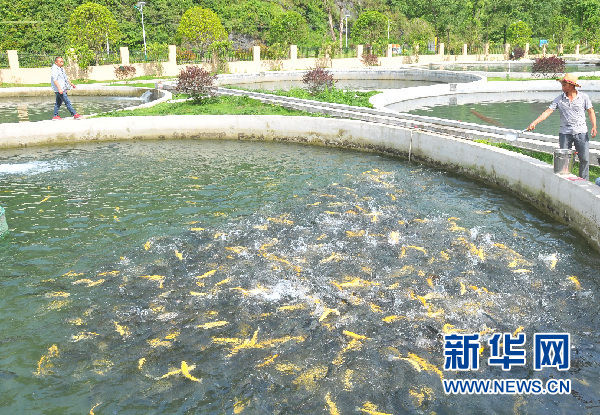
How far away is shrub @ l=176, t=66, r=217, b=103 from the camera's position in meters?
22.3

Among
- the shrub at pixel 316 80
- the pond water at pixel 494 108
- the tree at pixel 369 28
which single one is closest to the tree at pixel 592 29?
the tree at pixel 369 28

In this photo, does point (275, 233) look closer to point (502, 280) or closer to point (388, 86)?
point (502, 280)

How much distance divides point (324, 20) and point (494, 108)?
58.3m

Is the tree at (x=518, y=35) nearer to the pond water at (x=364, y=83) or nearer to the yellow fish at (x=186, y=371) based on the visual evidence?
the pond water at (x=364, y=83)

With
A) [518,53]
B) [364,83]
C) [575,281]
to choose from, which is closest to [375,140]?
[575,281]

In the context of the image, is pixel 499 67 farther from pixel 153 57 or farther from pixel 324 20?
pixel 324 20

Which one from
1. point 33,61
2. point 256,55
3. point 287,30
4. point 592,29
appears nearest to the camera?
point 33,61

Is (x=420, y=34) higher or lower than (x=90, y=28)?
higher

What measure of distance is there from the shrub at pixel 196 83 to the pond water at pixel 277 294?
9857 mm

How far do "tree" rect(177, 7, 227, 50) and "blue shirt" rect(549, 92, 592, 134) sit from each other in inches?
1689

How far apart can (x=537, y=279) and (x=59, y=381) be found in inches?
254

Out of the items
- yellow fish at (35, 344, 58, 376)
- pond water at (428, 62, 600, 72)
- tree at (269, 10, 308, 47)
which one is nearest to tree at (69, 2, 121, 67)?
tree at (269, 10, 308, 47)

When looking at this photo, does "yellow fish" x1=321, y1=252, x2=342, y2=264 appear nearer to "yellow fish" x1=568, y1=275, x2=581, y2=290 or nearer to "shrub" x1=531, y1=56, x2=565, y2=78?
"yellow fish" x1=568, y1=275, x2=581, y2=290

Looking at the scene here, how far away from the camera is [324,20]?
78.4 meters
